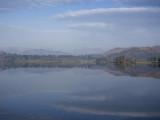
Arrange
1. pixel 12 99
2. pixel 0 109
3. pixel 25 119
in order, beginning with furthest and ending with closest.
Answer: pixel 12 99 → pixel 0 109 → pixel 25 119

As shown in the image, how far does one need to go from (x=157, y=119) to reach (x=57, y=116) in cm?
419

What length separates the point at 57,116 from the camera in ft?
30.0

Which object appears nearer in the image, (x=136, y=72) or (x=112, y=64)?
(x=136, y=72)

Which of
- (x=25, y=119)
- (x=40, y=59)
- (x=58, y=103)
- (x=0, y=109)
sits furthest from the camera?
(x=40, y=59)

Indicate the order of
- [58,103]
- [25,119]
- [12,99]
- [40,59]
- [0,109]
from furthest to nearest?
[40,59] < [12,99] < [58,103] < [0,109] < [25,119]

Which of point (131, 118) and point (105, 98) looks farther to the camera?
point (105, 98)

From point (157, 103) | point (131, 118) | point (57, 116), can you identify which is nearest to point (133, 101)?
point (157, 103)

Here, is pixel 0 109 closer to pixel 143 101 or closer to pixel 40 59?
pixel 143 101

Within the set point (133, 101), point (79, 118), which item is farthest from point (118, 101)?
point (79, 118)

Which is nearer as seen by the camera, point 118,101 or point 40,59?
point 118,101

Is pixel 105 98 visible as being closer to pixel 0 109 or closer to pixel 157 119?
pixel 157 119

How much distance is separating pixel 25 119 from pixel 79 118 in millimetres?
2212

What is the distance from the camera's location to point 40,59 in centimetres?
12450

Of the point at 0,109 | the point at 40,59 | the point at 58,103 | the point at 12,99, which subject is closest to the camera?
the point at 0,109
